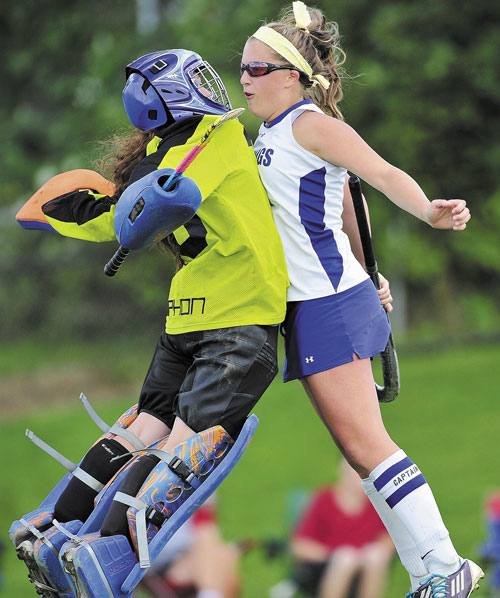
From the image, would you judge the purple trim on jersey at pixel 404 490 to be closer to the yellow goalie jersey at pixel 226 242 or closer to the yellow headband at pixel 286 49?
the yellow goalie jersey at pixel 226 242

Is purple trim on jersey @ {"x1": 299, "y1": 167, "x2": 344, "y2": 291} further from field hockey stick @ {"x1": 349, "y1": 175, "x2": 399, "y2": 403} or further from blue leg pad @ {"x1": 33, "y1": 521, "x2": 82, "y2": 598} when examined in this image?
blue leg pad @ {"x1": 33, "y1": 521, "x2": 82, "y2": 598}

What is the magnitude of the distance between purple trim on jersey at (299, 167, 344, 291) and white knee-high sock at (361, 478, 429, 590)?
600 mm

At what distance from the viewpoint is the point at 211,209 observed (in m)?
2.78

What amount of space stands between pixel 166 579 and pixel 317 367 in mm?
3487

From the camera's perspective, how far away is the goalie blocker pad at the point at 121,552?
2629mm

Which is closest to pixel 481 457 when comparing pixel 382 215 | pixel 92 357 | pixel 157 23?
pixel 382 215

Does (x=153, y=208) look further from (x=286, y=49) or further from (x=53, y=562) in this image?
(x=53, y=562)

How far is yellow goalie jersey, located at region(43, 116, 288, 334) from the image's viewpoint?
2.77m

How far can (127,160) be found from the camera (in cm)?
307

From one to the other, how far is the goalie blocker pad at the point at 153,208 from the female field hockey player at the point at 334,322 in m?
0.37

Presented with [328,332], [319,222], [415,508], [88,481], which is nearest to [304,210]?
[319,222]

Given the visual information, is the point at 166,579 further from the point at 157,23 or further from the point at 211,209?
the point at 157,23

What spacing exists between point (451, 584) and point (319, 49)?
157 cm

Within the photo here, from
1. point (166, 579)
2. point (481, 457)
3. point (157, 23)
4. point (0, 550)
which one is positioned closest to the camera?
point (166, 579)
